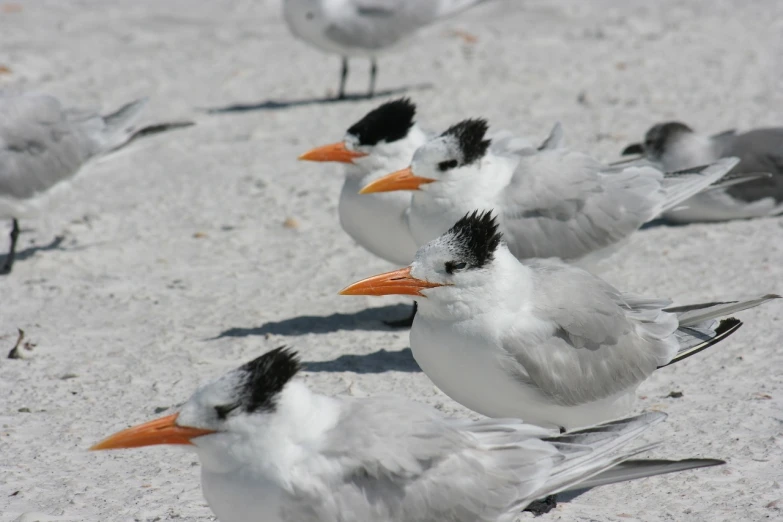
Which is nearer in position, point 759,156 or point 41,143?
point 41,143

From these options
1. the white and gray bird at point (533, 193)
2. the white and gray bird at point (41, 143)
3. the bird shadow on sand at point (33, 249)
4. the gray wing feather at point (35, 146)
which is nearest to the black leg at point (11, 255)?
the white and gray bird at point (41, 143)

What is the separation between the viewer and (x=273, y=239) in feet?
21.1

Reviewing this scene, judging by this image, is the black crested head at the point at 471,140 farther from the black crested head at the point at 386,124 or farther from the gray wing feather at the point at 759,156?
the gray wing feather at the point at 759,156

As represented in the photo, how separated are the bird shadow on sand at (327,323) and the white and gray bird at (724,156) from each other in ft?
6.18

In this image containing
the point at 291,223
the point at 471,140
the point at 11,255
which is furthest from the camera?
the point at 291,223

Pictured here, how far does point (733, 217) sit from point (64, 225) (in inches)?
156

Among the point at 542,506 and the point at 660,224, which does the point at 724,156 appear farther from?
the point at 542,506

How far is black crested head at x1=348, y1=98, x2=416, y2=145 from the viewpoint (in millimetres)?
5492

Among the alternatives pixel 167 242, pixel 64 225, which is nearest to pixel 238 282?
pixel 167 242

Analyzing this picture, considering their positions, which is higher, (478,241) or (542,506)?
(478,241)

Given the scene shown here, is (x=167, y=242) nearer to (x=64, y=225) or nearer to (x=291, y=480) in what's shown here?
(x=64, y=225)

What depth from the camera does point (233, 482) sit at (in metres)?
2.90

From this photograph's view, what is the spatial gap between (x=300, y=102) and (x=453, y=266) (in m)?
5.54

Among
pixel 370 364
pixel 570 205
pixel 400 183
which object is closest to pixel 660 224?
pixel 570 205
